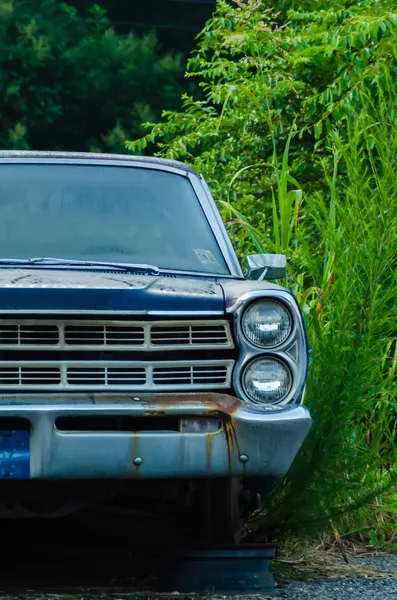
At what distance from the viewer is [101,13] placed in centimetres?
3259

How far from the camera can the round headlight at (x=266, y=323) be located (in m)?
4.70

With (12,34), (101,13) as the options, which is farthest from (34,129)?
(101,13)

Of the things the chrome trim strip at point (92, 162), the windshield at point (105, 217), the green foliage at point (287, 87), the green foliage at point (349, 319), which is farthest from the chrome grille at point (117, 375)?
the green foliage at point (287, 87)

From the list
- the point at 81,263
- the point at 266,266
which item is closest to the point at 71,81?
the point at 266,266

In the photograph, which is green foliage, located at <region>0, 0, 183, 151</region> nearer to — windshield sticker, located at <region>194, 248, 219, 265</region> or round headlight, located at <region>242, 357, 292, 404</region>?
windshield sticker, located at <region>194, 248, 219, 265</region>

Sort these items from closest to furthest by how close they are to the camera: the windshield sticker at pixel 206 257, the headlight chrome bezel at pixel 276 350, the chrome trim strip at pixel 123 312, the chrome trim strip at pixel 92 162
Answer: the chrome trim strip at pixel 123 312, the headlight chrome bezel at pixel 276 350, the windshield sticker at pixel 206 257, the chrome trim strip at pixel 92 162

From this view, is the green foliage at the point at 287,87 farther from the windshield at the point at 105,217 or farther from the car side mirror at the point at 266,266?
the car side mirror at the point at 266,266

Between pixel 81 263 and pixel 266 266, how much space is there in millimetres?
716

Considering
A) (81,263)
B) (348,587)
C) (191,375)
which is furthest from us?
(348,587)

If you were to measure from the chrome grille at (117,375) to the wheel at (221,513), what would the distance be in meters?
0.51

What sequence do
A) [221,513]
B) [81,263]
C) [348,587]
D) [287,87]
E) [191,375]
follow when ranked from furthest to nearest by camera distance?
[287,87] < [348,587] < [81,263] < [221,513] < [191,375]

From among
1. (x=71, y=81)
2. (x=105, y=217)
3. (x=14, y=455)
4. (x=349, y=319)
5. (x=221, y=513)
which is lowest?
(x=221, y=513)

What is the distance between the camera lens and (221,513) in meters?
5.10

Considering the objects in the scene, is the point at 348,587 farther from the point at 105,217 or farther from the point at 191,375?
the point at 105,217
